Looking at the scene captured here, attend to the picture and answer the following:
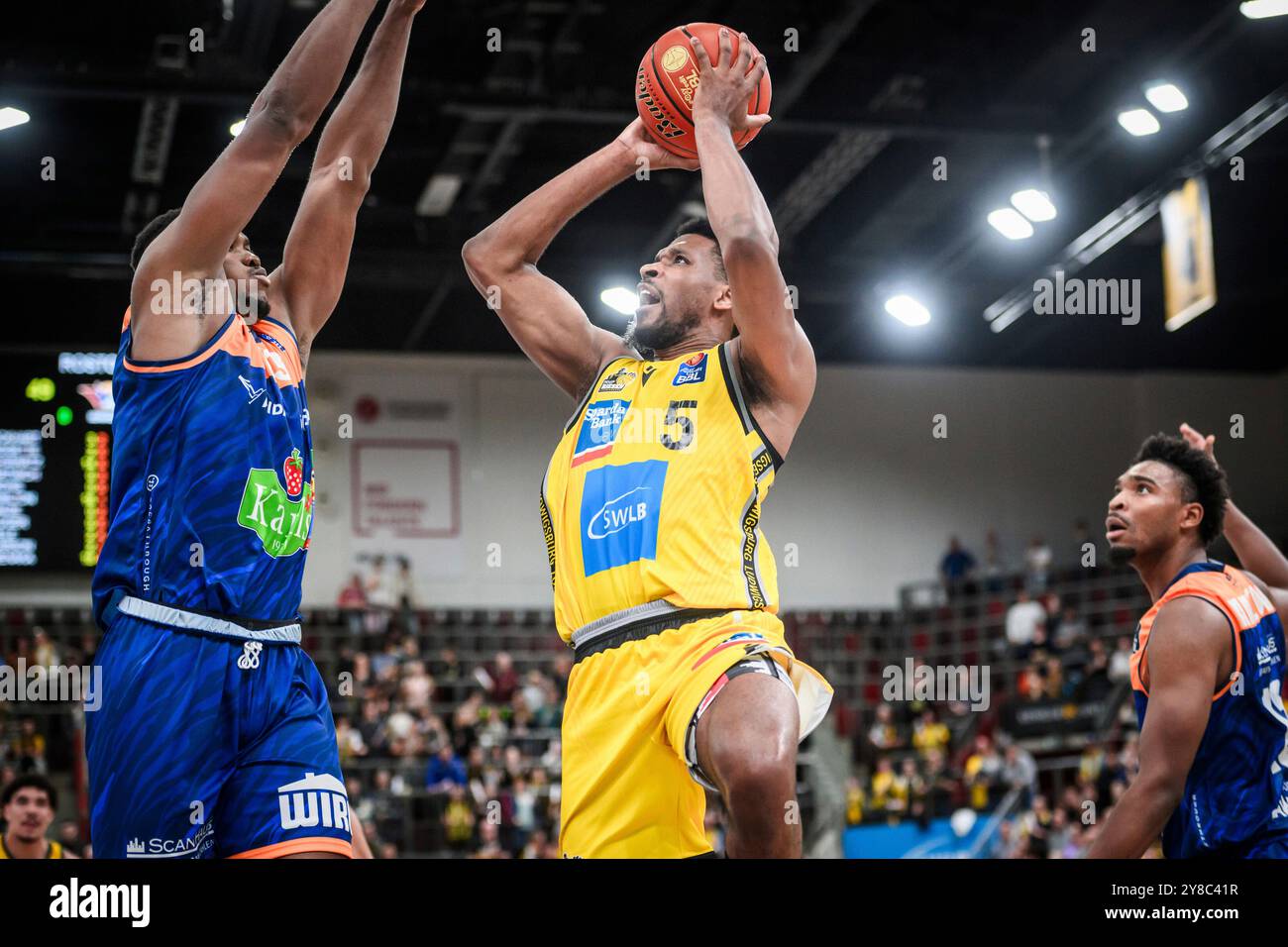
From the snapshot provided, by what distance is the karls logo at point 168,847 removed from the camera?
359 cm

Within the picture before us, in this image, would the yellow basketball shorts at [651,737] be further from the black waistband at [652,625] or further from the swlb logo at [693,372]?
the swlb logo at [693,372]

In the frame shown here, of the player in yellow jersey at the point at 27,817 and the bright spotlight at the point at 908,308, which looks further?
the bright spotlight at the point at 908,308

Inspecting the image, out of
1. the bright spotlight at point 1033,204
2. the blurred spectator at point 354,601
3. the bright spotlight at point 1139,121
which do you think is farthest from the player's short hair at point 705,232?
the blurred spectator at point 354,601

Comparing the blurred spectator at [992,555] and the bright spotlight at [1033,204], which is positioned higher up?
the bright spotlight at [1033,204]

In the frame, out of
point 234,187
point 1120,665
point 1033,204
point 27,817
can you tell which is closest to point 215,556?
point 234,187

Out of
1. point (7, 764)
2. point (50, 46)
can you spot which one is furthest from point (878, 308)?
point (7, 764)

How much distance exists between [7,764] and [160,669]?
14789 mm

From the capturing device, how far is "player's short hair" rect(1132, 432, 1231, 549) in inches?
209

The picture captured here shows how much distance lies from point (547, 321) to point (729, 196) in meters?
0.91

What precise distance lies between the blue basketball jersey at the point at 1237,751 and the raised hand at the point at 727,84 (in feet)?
6.61

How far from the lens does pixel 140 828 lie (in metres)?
3.61

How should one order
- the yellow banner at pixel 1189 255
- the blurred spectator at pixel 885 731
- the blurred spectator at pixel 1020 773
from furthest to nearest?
1. the blurred spectator at pixel 885 731
2. the blurred spectator at pixel 1020 773
3. the yellow banner at pixel 1189 255
